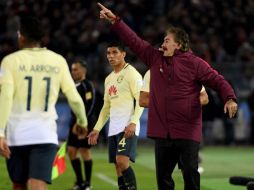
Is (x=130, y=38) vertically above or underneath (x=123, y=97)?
above

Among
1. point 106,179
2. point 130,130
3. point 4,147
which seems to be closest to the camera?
point 4,147

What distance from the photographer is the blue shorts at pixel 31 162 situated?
7.32 meters

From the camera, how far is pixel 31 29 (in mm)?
7312

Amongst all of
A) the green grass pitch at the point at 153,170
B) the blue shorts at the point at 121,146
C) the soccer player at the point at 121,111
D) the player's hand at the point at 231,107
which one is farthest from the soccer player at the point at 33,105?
the green grass pitch at the point at 153,170

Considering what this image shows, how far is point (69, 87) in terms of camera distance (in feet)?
24.4

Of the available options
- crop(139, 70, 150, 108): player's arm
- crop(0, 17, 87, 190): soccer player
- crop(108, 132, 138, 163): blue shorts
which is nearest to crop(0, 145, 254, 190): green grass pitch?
crop(108, 132, 138, 163): blue shorts

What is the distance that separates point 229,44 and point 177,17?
6.93ft

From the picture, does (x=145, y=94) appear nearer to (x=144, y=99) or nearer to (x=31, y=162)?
(x=144, y=99)

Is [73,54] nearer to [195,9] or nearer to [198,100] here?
[195,9]

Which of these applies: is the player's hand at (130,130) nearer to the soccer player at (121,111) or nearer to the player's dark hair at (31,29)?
the soccer player at (121,111)

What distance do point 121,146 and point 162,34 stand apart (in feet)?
47.9

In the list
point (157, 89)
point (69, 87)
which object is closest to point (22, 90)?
point (69, 87)

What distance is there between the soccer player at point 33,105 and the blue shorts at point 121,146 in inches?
124

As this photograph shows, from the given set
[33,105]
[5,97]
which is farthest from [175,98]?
[5,97]
